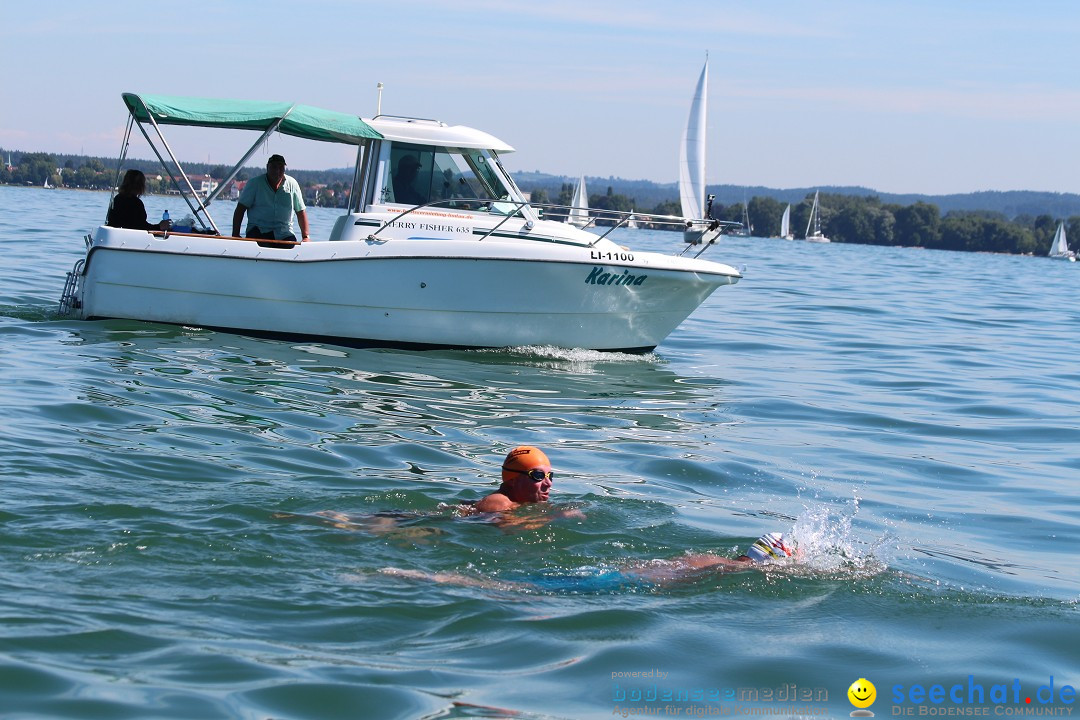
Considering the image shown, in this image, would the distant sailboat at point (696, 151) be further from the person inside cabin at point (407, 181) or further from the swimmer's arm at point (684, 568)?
the swimmer's arm at point (684, 568)

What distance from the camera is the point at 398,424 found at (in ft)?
32.9

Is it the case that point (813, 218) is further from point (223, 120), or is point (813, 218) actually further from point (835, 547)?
point (835, 547)

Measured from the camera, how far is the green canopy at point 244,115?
13031 mm

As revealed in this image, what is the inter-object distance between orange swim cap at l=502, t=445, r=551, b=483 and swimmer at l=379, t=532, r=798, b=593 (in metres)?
0.90

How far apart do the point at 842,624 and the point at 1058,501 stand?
12.7 feet

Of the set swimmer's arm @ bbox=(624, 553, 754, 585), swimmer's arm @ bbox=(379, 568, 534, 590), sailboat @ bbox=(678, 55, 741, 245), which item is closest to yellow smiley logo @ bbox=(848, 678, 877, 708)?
swimmer's arm @ bbox=(624, 553, 754, 585)

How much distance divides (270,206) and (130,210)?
1.48 m

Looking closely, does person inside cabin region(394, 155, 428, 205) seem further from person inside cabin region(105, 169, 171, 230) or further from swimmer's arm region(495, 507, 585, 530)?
swimmer's arm region(495, 507, 585, 530)

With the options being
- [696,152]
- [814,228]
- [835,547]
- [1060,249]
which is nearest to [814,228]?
[814,228]

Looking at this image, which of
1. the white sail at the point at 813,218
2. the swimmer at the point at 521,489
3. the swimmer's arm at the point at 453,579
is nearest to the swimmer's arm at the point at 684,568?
the swimmer's arm at the point at 453,579

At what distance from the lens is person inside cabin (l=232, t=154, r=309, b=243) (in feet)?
44.3

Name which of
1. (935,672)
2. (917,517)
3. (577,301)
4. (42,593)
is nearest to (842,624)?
(935,672)

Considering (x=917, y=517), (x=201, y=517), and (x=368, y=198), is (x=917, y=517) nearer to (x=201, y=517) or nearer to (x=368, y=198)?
(x=201, y=517)

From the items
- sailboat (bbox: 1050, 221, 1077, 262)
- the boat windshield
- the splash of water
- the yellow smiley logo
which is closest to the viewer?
the yellow smiley logo
